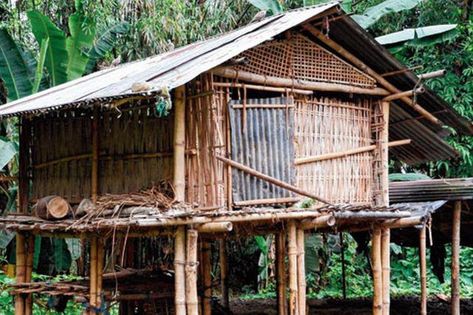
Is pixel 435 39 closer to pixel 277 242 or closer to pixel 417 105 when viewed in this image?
pixel 417 105

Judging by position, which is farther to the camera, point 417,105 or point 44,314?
point 44,314

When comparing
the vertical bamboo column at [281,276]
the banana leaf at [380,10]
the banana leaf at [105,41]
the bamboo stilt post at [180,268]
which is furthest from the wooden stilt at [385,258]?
the banana leaf at [105,41]

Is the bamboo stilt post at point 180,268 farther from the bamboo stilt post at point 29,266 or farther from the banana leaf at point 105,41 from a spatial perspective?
the banana leaf at point 105,41

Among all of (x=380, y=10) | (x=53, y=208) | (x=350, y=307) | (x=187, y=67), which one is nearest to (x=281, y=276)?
(x=350, y=307)

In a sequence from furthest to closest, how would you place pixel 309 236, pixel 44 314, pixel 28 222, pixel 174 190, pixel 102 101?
pixel 309 236
pixel 44 314
pixel 28 222
pixel 174 190
pixel 102 101

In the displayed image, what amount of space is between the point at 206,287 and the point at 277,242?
1460mm

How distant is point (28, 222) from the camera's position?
28.4 ft

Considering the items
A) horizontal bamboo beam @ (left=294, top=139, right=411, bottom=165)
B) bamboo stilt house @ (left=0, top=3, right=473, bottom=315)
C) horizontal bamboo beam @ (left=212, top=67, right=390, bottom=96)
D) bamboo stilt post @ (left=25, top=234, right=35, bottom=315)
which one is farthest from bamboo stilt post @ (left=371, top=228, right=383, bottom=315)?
bamboo stilt post @ (left=25, top=234, right=35, bottom=315)

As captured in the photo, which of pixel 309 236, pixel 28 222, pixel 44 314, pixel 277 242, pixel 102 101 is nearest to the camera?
pixel 102 101

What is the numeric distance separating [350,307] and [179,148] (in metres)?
Answer: 6.82

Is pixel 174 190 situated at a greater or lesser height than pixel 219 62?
lesser

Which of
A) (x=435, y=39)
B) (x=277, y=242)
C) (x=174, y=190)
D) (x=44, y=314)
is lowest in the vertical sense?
(x=44, y=314)

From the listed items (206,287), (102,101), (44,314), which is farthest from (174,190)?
(44,314)

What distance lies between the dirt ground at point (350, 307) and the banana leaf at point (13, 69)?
17.2 feet
